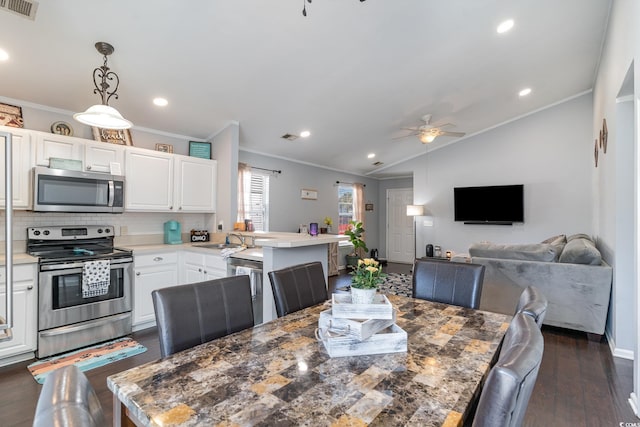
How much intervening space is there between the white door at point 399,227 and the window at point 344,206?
1.46 m

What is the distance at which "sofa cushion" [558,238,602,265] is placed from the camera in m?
3.30

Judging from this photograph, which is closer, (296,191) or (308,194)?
(296,191)

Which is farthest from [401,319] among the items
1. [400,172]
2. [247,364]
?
[400,172]

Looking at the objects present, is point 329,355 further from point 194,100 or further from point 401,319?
point 194,100

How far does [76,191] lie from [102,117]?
4.36ft

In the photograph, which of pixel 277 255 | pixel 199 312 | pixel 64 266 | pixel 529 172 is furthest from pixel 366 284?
pixel 529 172

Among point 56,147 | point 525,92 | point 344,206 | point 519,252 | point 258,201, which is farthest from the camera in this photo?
point 344,206

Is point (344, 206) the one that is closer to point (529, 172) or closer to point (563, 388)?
point (529, 172)

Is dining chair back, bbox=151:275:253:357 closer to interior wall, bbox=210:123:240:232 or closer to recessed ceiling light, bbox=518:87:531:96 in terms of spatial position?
interior wall, bbox=210:123:240:232

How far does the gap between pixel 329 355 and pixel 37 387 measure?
2.55 m

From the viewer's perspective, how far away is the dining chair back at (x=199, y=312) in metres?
1.35

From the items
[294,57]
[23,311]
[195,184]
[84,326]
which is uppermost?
[294,57]

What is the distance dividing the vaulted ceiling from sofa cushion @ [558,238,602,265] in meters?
2.34

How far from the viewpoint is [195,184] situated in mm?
4184
